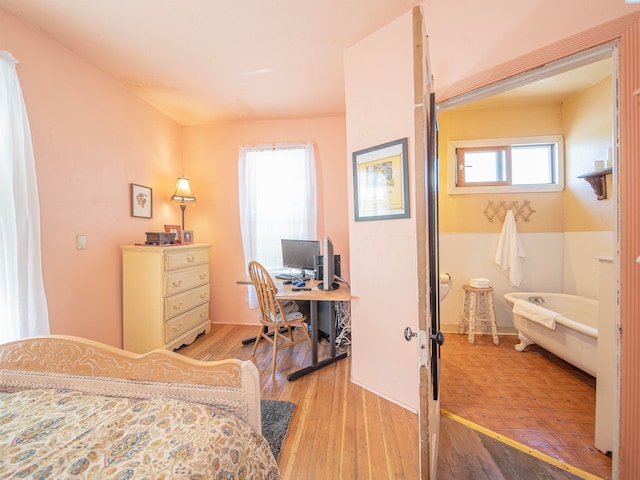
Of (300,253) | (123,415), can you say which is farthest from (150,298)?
(123,415)

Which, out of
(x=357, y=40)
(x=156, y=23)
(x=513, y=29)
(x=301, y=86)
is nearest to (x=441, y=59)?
(x=513, y=29)

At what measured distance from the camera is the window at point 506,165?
280 cm

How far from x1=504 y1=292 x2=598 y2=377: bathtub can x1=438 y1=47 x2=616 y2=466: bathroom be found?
0.21m

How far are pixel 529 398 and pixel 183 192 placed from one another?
3885 millimetres

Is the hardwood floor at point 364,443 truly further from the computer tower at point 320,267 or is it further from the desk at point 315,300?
the computer tower at point 320,267

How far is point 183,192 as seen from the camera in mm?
3068

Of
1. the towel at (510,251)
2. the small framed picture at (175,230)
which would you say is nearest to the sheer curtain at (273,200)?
the small framed picture at (175,230)

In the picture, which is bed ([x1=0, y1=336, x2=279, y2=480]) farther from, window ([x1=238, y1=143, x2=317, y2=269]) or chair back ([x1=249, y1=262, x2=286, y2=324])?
window ([x1=238, y1=143, x2=317, y2=269])

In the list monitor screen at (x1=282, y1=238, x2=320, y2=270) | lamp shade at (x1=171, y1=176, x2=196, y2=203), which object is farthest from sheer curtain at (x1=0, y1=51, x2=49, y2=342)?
monitor screen at (x1=282, y1=238, x2=320, y2=270)

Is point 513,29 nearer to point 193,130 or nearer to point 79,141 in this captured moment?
point 79,141

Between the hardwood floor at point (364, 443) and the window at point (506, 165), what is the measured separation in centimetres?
245

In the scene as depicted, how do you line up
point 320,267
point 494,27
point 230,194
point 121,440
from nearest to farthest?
point 121,440, point 494,27, point 320,267, point 230,194

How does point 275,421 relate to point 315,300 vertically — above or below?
below

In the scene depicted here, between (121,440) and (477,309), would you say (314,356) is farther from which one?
(477,309)
